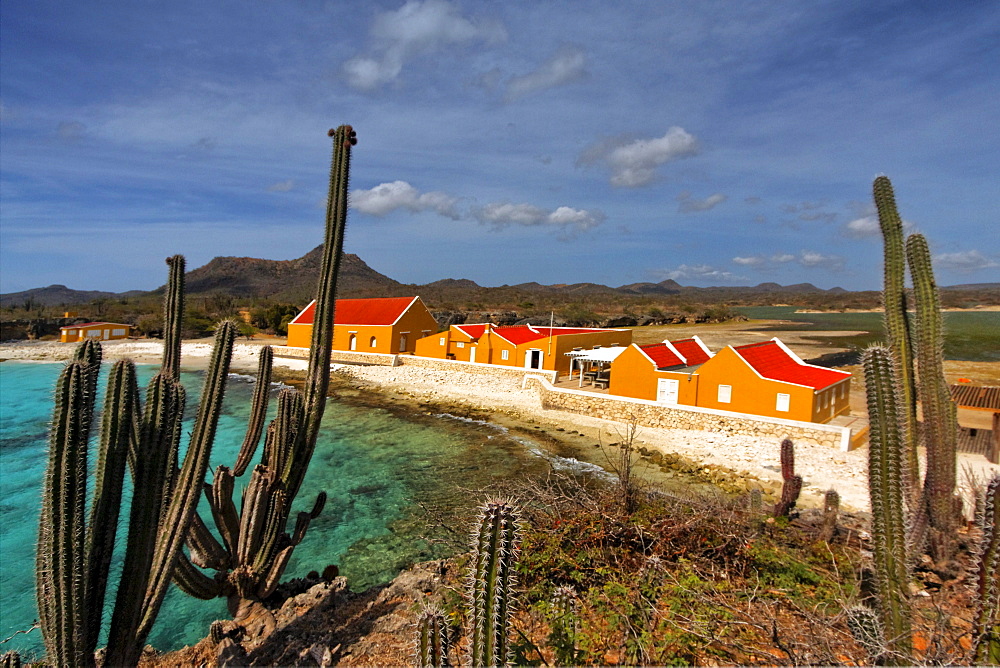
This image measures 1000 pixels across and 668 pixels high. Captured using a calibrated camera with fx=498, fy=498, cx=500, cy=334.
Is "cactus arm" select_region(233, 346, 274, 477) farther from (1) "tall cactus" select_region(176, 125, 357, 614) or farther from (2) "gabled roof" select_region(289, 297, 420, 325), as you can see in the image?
(2) "gabled roof" select_region(289, 297, 420, 325)

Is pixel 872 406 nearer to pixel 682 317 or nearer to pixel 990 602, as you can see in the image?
pixel 990 602

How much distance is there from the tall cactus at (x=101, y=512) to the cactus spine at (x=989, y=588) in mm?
6024

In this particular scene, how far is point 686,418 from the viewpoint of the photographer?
17234 mm

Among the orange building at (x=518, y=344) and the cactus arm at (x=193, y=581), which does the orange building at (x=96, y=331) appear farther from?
the cactus arm at (x=193, y=581)

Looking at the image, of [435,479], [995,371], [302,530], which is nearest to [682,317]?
[995,371]

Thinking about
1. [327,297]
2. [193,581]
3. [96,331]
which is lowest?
[193,581]

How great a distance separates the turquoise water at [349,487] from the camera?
811 cm

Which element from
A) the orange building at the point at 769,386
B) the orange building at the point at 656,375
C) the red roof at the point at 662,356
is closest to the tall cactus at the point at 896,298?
the orange building at the point at 769,386

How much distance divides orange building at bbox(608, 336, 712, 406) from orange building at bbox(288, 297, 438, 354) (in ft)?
50.7

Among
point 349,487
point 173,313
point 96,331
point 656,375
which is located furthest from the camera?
point 96,331

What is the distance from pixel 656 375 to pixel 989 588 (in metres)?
15.8

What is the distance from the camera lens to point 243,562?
585cm

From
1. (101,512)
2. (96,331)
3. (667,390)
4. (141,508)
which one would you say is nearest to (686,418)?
(667,390)

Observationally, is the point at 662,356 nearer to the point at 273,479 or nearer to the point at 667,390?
the point at 667,390
